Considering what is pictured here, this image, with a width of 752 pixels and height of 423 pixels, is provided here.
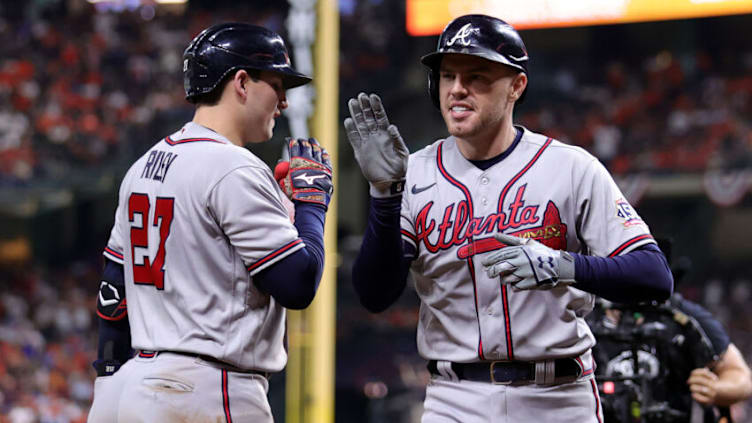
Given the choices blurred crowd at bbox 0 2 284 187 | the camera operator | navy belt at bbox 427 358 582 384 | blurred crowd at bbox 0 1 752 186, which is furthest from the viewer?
blurred crowd at bbox 0 1 752 186

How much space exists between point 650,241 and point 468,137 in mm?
587

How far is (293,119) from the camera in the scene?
7.50 metres

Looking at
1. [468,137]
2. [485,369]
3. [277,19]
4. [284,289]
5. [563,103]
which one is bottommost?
[485,369]

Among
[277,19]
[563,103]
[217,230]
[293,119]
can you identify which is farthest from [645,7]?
[277,19]

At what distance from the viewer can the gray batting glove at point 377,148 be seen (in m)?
2.58

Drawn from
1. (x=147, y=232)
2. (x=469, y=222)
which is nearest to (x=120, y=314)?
(x=147, y=232)

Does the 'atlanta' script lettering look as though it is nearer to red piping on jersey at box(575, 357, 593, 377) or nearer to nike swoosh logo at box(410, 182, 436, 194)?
nike swoosh logo at box(410, 182, 436, 194)

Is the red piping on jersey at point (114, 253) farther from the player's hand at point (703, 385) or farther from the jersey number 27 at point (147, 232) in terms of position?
the player's hand at point (703, 385)

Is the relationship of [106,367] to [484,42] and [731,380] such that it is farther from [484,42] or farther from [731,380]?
[731,380]

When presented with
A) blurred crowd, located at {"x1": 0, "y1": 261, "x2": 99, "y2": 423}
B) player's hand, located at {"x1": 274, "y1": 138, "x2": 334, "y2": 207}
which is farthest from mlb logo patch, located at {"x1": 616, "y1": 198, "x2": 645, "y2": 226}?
blurred crowd, located at {"x1": 0, "y1": 261, "x2": 99, "y2": 423}

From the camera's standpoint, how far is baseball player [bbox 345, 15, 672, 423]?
2.60 meters

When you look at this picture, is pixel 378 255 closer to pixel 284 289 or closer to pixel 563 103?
pixel 284 289

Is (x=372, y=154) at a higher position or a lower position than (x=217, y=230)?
higher

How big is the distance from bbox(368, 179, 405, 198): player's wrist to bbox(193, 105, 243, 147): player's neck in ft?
1.46
